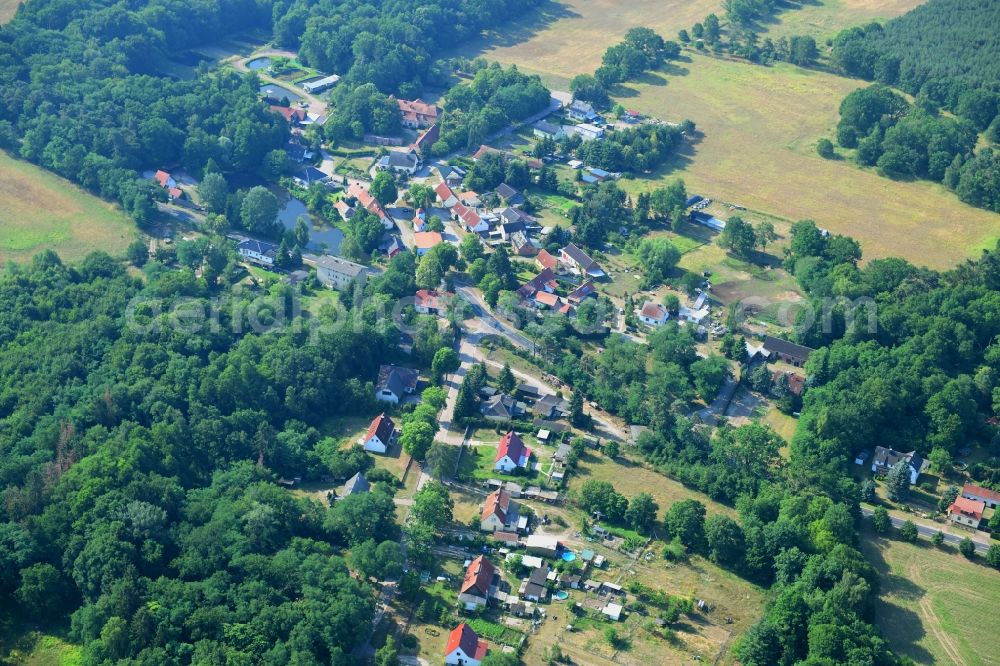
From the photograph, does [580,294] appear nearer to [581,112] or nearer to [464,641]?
[581,112]

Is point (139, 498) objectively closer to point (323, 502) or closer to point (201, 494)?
point (201, 494)

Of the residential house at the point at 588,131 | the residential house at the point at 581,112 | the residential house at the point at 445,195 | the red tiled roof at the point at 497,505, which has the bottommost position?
the red tiled roof at the point at 497,505

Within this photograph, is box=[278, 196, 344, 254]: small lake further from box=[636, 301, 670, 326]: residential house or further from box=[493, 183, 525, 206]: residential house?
box=[636, 301, 670, 326]: residential house

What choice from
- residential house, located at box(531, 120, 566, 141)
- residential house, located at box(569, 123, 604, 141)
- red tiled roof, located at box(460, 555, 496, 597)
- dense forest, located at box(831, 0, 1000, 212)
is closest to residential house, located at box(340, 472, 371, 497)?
red tiled roof, located at box(460, 555, 496, 597)

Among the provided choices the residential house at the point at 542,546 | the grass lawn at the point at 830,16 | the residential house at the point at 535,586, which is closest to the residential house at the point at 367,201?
the residential house at the point at 542,546

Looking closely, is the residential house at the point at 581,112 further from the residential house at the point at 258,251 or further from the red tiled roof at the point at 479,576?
the red tiled roof at the point at 479,576

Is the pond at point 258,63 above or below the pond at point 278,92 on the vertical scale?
above
